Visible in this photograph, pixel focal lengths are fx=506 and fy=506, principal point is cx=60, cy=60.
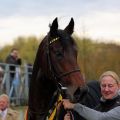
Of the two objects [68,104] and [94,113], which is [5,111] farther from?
[94,113]

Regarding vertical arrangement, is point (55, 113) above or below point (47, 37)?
below

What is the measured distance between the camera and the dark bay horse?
5652 mm

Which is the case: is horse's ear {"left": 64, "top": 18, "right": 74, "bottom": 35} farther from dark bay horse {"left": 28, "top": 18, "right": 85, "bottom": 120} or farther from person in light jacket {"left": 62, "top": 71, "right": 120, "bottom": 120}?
person in light jacket {"left": 62, "top": 71, "right": 120, "bottom": 120}

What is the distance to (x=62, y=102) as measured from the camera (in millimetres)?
5902

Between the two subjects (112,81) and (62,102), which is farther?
(62,102)

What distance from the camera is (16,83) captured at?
17.5 m

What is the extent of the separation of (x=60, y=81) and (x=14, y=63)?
37.3 feet

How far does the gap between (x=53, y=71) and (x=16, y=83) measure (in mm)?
11771

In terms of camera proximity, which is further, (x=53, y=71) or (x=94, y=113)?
(x=53, y=71)

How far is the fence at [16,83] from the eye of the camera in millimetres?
16500

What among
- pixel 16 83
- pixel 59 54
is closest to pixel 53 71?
pixel 59 54

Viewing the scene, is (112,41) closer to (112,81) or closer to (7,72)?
(7,72)

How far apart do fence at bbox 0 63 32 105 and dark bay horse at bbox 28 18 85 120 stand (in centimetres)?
983

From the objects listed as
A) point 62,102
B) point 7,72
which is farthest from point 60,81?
point 7,72
